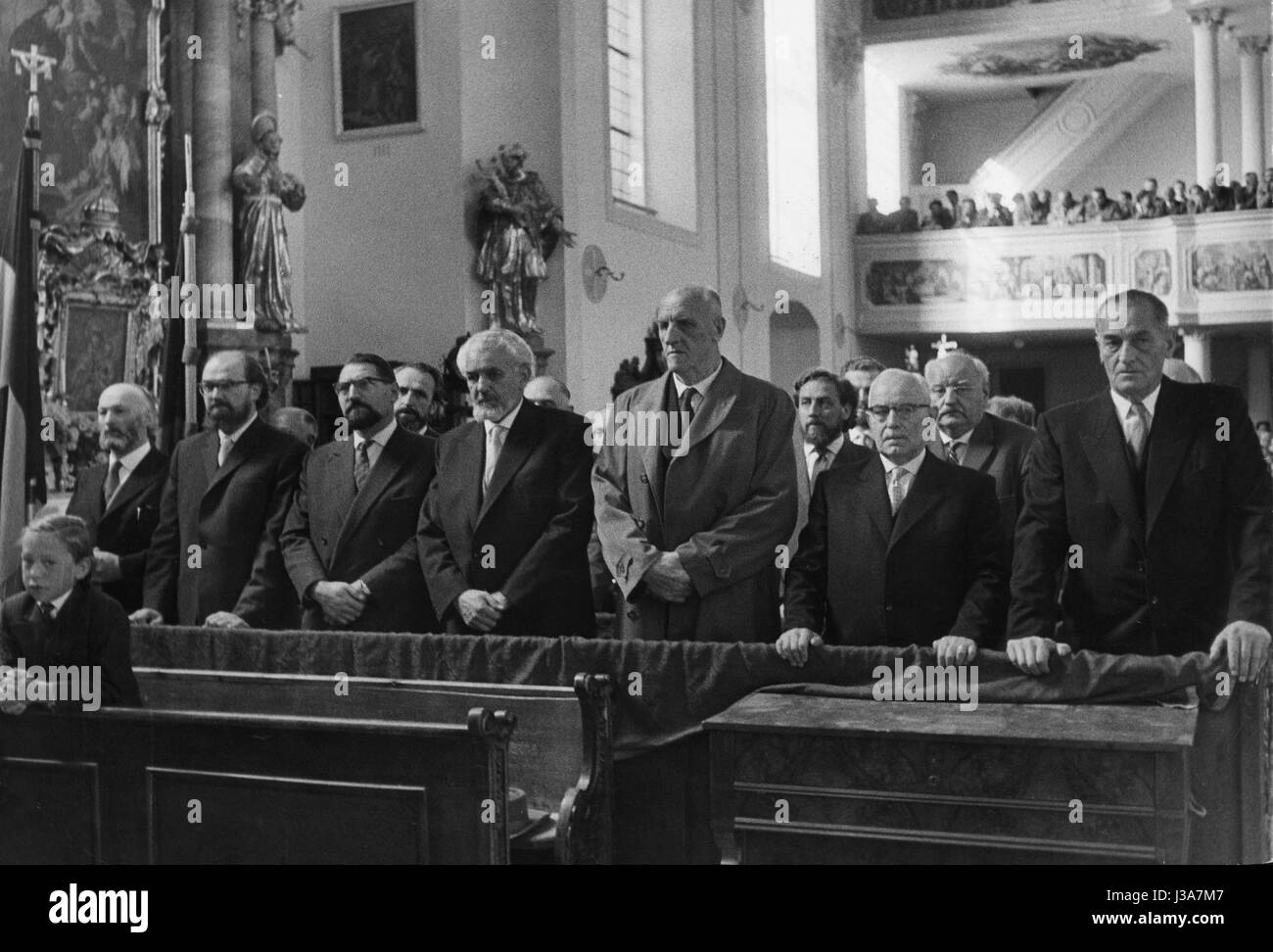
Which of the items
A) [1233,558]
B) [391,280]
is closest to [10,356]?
[391,280]

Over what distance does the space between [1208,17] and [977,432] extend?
2.55 m

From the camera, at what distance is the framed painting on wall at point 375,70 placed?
7.87m

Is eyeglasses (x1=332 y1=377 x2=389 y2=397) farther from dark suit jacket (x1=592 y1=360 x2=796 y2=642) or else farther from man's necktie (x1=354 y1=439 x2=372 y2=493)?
dark suit jacket (x1=592 y1=360 x2=796 y2=642)

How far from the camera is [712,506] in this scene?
4.20 metres

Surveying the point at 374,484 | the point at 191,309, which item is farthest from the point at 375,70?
the point at 374,484

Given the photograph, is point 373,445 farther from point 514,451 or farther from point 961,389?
point 961,389

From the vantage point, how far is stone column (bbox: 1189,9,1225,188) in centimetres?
591

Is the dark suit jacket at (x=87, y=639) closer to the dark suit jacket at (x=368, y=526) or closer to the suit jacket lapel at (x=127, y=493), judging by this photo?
the dark suit jacket at (x=368, y=526)

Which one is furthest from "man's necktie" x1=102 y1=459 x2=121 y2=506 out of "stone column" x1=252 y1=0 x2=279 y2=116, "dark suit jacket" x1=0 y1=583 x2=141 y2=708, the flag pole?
"stone column" x1=252 y1=0 x2=279 y2=116

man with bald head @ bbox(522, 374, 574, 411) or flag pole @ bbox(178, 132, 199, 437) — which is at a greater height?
flag pole @ bbox(178, 132, 199, 437)

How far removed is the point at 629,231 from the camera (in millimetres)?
7680

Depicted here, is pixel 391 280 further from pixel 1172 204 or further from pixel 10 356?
pixel 1172 204

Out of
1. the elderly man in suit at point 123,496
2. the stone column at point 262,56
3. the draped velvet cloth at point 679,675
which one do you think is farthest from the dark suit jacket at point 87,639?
the stone column at point 262,56

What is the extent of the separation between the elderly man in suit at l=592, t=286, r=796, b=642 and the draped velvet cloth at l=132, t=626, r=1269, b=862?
28 cm
